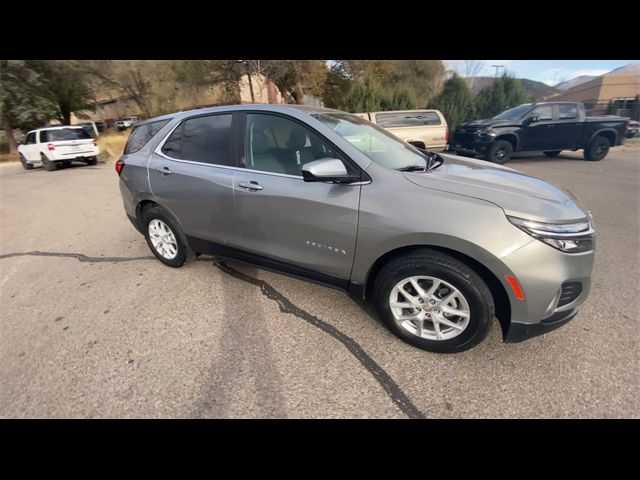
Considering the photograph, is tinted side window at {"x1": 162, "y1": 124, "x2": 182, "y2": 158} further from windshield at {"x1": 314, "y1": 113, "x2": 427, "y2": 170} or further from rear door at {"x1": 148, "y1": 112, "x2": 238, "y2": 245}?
windshield at {"x1": 314, "y1": 113, "x2": 427, "y2": 170}

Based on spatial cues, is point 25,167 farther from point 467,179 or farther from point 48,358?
point 467,179

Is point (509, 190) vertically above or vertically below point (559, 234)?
above

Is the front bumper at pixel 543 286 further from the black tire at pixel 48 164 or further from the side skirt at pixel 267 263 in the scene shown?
the black tire at pixel 48 164

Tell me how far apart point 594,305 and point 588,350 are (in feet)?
2.42

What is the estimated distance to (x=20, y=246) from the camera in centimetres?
471

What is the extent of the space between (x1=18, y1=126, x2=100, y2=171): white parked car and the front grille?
16.1 meters

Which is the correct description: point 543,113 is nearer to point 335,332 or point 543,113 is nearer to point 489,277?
point 489,277

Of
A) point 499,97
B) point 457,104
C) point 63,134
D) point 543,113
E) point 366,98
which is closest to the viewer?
point 543,113

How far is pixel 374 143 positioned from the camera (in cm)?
275

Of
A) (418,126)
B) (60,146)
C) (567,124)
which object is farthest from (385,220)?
(60,146)

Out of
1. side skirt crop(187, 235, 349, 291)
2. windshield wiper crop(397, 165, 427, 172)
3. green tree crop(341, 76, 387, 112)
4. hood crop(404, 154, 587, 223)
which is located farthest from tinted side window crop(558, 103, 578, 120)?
side skirt crop(187, 235, 349, 291)

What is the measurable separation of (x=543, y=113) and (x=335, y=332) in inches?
435

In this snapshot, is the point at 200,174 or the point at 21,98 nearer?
the point at 200,174

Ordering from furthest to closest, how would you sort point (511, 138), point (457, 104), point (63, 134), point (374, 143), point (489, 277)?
1. point (457, 104)
2. point (63, 134)
3. point (511, 138)
4. point (374, 143)
5. point (489, 277)
